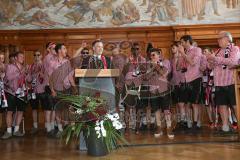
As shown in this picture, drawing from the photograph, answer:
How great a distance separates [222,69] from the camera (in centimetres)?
548

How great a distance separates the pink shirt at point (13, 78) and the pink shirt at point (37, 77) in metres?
0.39

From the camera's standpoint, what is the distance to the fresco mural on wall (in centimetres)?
994

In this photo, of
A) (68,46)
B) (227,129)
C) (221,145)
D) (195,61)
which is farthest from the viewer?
(68,46)

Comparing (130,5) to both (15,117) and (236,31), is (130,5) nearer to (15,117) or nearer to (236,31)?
(236,31)

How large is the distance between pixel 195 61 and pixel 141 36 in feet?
14.0

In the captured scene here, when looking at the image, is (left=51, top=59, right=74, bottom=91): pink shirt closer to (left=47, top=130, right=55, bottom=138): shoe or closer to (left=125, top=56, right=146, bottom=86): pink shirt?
(left=125, top=56, right=146, bottom=86): pink shirt

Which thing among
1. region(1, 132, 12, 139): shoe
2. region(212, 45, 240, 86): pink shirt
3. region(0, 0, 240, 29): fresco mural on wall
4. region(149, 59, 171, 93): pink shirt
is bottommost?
region(1, 132, 12, 139): shoe

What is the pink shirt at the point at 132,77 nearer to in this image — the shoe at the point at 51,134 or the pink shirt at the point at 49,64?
the pink shirt at the point at 49,64

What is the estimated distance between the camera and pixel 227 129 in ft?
17.7

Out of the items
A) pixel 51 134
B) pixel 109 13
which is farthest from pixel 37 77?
pixel 109 13

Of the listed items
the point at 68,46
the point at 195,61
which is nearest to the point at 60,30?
the point at 68,46

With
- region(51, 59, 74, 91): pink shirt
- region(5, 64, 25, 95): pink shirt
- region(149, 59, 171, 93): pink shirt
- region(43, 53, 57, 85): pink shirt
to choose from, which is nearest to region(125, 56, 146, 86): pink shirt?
region(149, 59, 171, 93): pink shirt

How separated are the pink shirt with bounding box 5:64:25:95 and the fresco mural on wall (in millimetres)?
4052

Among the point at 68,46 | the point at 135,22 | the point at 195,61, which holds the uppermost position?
the point at 135,22
